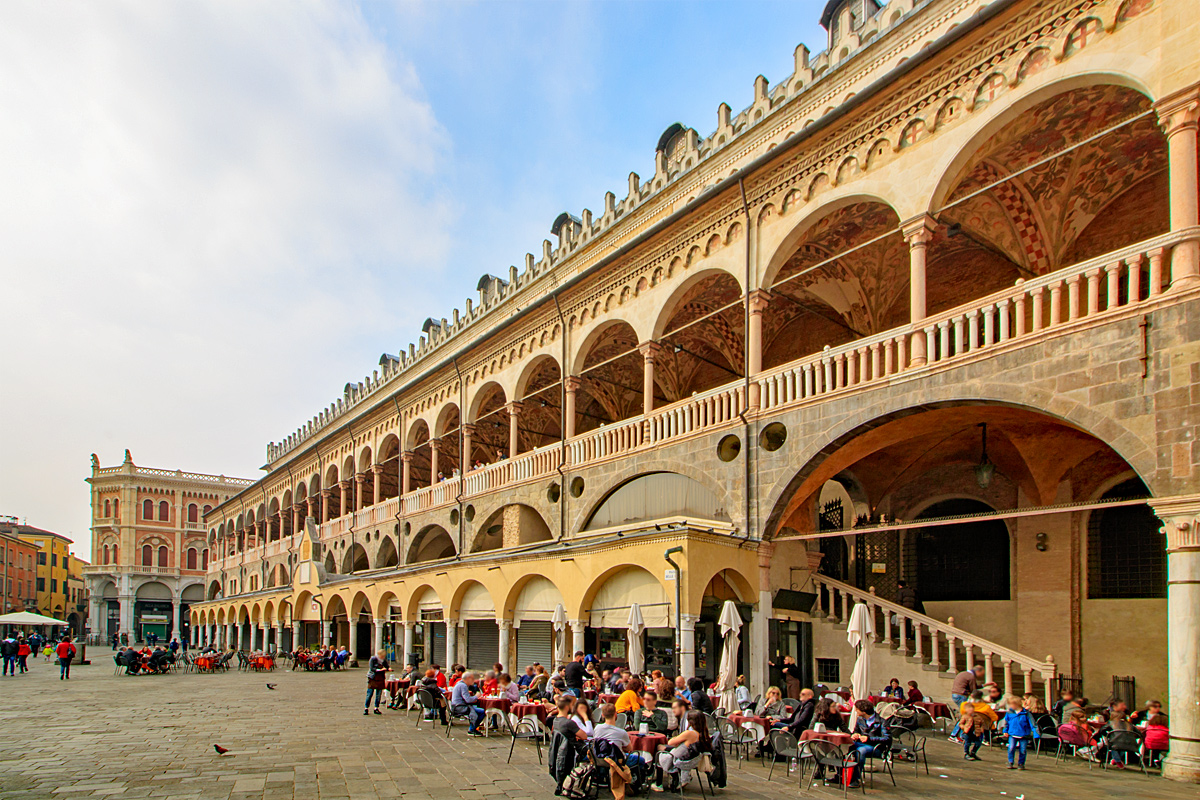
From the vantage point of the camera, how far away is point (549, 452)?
21891 millimetres

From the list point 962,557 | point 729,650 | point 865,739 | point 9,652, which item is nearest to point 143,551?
point 9,652

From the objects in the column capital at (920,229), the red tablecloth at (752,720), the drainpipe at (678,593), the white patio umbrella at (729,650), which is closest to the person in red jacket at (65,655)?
the drainpipe at (678,593)

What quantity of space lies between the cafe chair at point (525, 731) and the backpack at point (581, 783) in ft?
6.80

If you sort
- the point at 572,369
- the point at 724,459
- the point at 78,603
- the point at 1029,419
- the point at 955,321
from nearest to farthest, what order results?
the point at 955,321
the point at 1029,419
the point at 724,459
the point at 572,369
the point at 78,603

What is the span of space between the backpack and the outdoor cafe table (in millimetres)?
2937

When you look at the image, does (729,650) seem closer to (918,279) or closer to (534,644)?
(918,279)

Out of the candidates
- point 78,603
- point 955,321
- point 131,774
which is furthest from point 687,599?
point 78,603

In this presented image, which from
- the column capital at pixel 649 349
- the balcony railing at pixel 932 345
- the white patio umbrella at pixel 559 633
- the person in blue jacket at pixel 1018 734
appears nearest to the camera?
the person in blue jacket at pixel 1018 734

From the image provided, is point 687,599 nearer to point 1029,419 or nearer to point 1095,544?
point 1029,419

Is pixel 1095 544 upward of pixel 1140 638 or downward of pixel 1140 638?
upward

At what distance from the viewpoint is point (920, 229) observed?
1321 centimetres

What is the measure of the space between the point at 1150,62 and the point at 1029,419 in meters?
5.56

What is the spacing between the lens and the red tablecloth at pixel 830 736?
922cm

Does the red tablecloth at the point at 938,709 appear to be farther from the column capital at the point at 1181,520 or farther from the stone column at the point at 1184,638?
the column capital at the point at 1181,520
